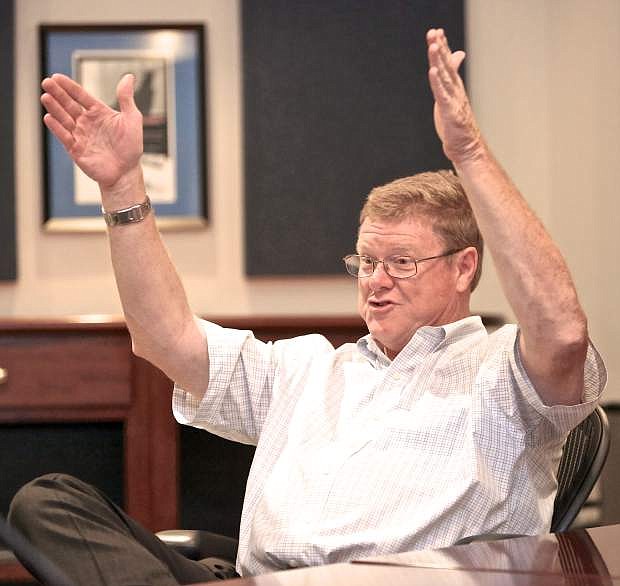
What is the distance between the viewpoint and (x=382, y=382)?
2.06m

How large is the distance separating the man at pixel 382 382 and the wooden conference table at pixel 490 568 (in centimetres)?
47

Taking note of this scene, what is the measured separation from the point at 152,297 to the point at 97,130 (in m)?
0.32

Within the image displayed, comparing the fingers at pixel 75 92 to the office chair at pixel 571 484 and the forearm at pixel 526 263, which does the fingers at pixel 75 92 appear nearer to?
the forearm at pixel 526 263

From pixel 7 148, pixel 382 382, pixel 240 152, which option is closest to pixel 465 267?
pixel 382 382

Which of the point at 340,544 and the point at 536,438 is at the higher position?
the point at 536,438

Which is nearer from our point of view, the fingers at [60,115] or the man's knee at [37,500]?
the man's knee at [37,500]

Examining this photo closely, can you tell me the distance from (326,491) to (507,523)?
1.03ft

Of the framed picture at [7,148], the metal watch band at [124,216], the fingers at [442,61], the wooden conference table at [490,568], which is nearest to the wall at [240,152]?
the framed picture at [7,148]

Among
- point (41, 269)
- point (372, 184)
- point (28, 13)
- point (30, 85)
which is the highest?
point (28, 13)

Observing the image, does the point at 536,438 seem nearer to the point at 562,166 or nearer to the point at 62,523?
the point at 62,523

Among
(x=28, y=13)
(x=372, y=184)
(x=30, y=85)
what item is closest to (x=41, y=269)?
(x=30, y=85)

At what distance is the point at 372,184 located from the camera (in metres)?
3.77

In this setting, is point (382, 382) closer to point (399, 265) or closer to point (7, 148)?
point (399, 265)

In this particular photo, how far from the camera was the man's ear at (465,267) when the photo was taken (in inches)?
85.4
